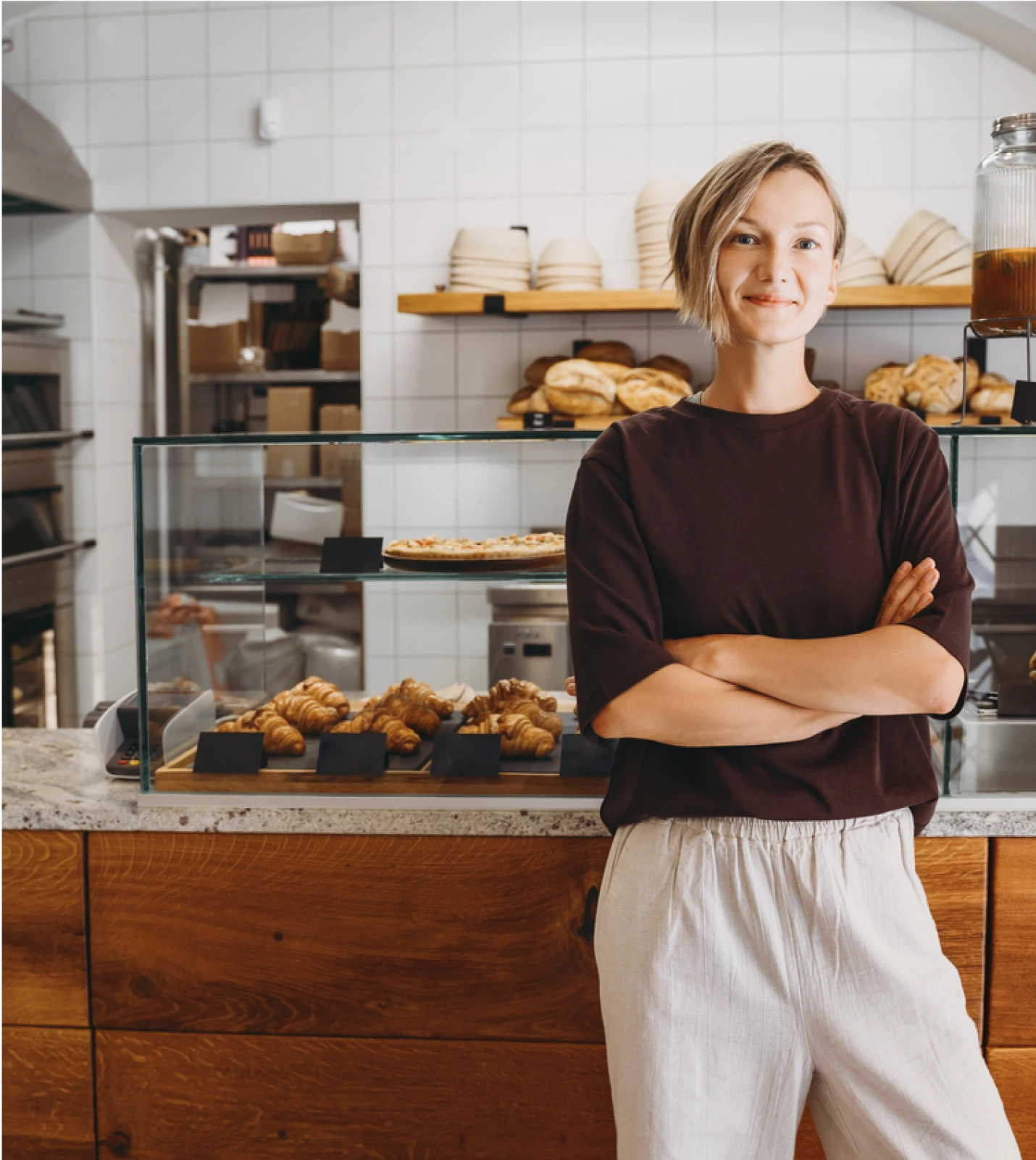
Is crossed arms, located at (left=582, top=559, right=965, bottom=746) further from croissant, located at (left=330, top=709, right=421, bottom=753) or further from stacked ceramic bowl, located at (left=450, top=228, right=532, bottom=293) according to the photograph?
stacked ceramic bowl, located at (left=450, top=228, right=532, bottom=293)

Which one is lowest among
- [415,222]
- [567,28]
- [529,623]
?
[529,623]

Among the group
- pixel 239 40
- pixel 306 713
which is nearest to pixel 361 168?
pixel 239 40

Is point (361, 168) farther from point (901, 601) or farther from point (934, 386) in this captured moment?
point (901, 601)

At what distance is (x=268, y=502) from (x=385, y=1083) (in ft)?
2.93

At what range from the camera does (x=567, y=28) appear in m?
3.66

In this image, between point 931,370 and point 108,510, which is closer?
point 931,370

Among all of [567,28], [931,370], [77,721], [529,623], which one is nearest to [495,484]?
[529,623]

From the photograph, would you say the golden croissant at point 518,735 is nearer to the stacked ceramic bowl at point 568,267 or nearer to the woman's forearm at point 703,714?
the woman's forearm at point 703,714

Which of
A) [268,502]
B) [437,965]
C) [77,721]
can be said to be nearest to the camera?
[437,965]

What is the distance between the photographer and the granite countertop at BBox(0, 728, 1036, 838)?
158cm

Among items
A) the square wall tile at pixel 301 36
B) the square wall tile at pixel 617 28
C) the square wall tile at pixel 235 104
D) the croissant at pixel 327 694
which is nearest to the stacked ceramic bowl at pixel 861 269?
the square wall tile at pixel 617 28

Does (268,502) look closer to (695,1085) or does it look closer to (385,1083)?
(385,1083)

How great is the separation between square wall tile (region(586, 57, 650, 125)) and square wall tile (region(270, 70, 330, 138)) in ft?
2.86

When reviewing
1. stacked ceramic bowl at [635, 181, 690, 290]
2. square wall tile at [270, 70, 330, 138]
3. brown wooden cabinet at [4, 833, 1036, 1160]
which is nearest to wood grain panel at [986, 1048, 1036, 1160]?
brown wooden cabinet at [4, 833, 1036, 1160]
